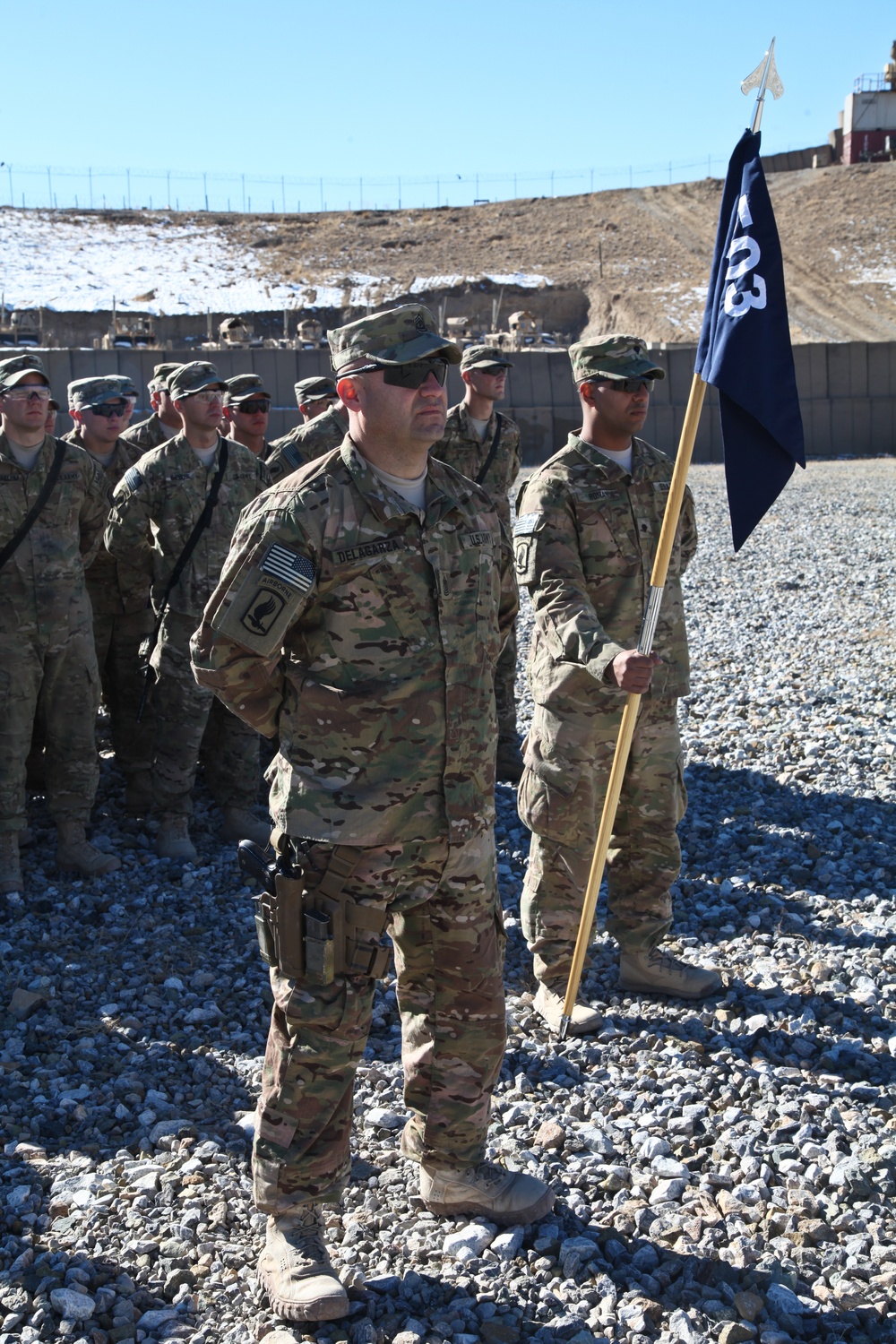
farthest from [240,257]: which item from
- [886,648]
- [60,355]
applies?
[886,648]

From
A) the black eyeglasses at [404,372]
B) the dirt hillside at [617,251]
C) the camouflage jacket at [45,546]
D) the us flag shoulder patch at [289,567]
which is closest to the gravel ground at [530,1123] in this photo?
the camouflage jacket at [45,546]

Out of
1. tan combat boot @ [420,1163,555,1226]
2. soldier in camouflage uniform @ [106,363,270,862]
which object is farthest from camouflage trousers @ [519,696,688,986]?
soldier in camouflage uniform @ [106,363,270,862]

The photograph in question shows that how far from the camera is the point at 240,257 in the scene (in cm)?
5084

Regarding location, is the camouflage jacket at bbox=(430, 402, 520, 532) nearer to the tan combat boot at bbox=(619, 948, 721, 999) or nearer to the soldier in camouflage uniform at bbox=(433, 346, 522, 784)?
the soldier in camouflage uniform at bbox=(433, 346, 522, 784)

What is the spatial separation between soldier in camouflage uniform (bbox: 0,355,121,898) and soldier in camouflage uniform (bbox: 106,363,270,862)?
287 mm

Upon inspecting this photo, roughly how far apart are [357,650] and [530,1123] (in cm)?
177

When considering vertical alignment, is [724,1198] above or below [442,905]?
below

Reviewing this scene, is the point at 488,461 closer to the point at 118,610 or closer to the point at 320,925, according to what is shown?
the point at 118,610

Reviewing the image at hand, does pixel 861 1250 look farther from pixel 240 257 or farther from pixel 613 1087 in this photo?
pixel 240 257

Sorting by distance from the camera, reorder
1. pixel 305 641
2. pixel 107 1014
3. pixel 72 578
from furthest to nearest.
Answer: pixel 72 578 → pixel 107 1014 → pixel 305 641

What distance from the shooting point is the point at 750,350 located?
3.72 meters

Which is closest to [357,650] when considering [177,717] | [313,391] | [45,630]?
[45,630]

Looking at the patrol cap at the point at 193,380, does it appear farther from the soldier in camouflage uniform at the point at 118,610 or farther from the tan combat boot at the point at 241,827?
the tan combat boot at the point at 241,827

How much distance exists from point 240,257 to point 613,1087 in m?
50.9
